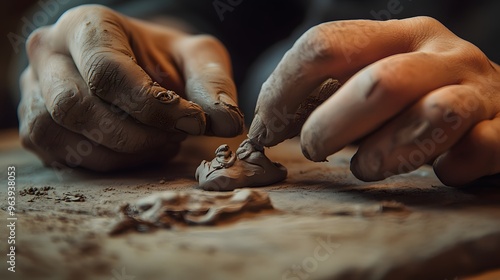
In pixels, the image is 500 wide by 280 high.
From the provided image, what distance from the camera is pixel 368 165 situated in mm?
761

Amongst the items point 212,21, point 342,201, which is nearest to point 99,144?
point 342,201

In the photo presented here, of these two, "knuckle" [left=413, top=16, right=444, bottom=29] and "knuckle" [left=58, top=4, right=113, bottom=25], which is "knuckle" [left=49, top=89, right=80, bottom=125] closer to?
Answer: "knuckle" [left=58, top=4, right=113, bottom=25]

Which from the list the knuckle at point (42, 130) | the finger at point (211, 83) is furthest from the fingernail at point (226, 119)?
the knuckle at point (42, 130)

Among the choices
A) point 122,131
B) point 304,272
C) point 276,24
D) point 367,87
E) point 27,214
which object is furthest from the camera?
point 276,24

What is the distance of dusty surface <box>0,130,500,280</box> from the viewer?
568 mm

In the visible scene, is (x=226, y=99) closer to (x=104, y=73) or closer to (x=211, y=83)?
(x=211, y=83)

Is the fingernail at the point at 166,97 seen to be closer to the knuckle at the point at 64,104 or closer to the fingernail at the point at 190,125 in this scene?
the fingernail at the point at 190,125

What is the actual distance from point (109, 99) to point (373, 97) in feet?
1.76

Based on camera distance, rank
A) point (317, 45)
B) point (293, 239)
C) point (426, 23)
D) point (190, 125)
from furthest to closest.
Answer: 1. point (190, 125)
2. point (426, 23)
3. point (317, 45)
4. point (293, 239)

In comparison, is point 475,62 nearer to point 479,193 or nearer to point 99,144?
point 479,193

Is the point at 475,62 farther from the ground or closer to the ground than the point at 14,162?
farther from the ground

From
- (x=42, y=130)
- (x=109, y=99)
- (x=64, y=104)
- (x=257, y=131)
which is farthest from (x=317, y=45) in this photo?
(x=42, y=130)

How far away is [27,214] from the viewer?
0.79 meters

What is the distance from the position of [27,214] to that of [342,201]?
50 centimetres
